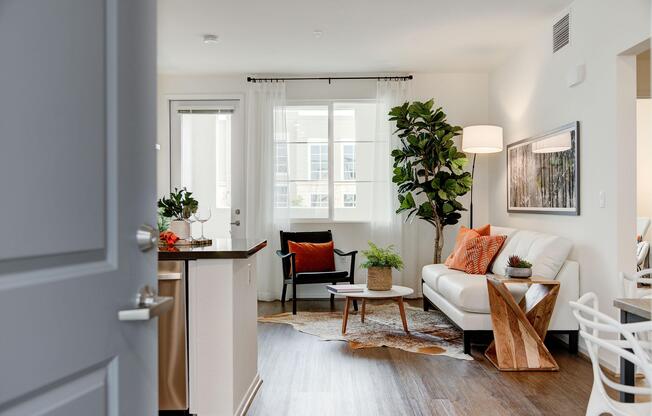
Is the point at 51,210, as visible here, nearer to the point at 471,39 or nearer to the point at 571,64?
the point at 571,64

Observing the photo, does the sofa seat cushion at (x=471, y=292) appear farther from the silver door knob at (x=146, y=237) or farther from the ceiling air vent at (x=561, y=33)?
the silver door knob at (x=146, y=237)

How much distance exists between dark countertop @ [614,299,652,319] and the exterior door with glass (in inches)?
195

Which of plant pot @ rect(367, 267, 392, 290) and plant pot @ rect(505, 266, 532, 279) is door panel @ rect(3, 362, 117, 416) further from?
plant pot @ rect(367, 267, 392, 290)

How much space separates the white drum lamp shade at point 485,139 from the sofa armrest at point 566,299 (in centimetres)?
186

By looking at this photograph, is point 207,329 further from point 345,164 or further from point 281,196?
point 345,164

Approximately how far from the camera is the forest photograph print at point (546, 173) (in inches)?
166

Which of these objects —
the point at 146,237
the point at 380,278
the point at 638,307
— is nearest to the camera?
the point at 146,237

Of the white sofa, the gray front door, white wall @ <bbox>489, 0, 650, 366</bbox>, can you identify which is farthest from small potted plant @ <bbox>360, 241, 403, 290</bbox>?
the gray front door

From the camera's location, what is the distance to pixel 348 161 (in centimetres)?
652

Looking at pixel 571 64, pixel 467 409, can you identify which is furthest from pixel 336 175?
pixel 467 409

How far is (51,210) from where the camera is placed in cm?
78

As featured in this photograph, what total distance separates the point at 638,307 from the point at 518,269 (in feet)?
6.21

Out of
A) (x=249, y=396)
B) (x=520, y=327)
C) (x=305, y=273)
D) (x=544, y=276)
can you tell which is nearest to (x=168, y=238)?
(x=249, y=396)

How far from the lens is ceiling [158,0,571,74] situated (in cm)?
434
